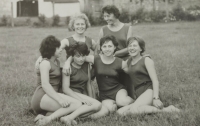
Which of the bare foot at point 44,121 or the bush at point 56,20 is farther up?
the bush at point 56,20

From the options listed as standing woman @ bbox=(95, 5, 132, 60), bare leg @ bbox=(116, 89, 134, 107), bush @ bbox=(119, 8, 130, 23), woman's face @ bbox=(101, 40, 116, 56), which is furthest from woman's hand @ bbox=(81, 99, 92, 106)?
bush @ bbox=(119, 8, 130, 23)

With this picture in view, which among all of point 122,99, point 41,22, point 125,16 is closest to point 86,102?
point 122,99

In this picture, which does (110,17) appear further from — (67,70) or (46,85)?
(46,85)

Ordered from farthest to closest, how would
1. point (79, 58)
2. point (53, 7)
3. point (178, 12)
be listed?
point (53, 7) < point (178, 12) < point (79, 58)

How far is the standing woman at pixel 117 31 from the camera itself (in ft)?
15.4

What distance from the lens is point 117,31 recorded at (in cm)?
480

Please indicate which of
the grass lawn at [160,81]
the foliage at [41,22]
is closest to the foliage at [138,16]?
the foliage at [41,22]

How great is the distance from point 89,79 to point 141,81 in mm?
733

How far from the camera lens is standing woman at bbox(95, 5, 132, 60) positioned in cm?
470

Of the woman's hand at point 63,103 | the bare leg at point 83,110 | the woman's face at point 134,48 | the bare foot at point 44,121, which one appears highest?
the woman's face at point 134,48

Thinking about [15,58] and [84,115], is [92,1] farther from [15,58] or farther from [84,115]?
[84,115]

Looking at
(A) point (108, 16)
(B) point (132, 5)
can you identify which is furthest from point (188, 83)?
(B) point (132, 5)

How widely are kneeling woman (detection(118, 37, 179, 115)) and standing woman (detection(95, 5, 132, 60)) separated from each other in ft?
1.16

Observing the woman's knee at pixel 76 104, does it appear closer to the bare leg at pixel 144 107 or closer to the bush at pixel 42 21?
the bare leg at pixel 144 107
